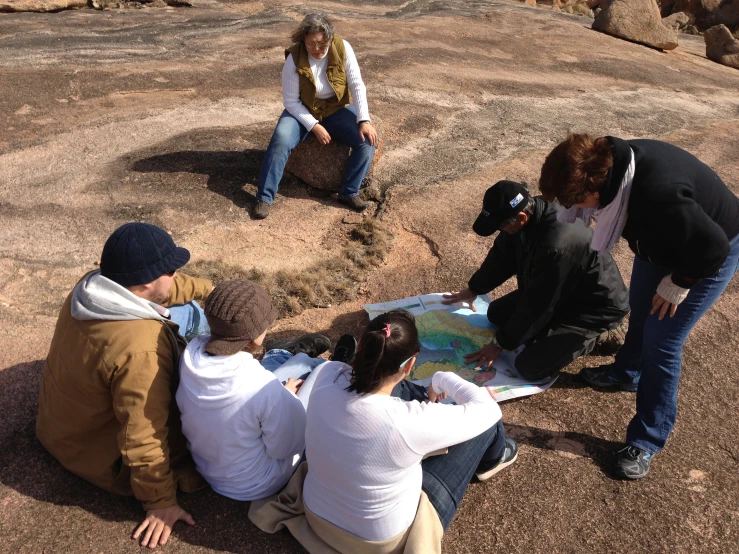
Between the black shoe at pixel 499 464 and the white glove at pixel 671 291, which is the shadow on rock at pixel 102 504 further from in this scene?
the white glove at pixel 671 291

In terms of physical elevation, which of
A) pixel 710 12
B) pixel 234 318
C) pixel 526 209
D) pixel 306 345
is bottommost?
pixel 306 345

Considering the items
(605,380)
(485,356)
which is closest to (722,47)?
(605,380)

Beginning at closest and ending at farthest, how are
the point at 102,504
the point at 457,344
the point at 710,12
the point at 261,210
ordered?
the point at 102,504, the point at 457,344, the point at 261,210, the point at 710,12

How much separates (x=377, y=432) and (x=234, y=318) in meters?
0.66

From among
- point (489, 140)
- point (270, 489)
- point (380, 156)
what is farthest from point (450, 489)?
point (489, 140)

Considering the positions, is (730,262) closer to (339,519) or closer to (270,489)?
(339,519)

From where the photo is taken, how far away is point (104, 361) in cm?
228

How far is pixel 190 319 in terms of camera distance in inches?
128

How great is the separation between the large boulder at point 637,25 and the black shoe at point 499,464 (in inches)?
431

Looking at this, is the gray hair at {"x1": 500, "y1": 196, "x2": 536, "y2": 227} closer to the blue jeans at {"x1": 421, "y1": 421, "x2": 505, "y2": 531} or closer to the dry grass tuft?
the blue jeans at {"x1": 421, "y1": 421, "x2": 505, "y2": 531}

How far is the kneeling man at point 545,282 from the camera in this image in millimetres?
3062

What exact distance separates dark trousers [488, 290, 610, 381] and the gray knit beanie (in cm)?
168

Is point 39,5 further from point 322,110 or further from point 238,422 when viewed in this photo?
point 238,422

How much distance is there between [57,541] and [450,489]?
5.14 ft
